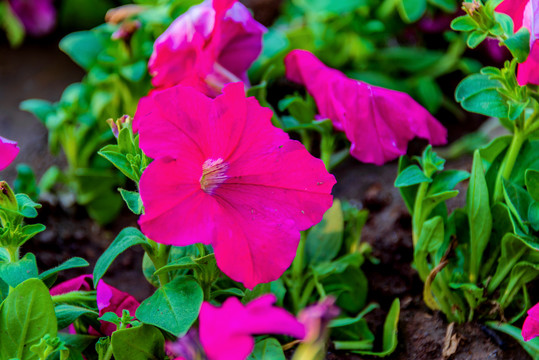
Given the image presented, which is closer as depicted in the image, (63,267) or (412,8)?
(63,267)

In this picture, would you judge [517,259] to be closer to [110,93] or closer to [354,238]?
[354,238]

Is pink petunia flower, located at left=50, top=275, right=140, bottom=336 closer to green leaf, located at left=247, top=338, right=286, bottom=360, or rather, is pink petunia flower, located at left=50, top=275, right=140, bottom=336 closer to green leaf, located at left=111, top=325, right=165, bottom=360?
green leaf, located at left=111, top=325, right=165, bottom=360

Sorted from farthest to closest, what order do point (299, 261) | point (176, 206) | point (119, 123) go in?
point (299, 261) → point (119, 123) → point (176, 206)

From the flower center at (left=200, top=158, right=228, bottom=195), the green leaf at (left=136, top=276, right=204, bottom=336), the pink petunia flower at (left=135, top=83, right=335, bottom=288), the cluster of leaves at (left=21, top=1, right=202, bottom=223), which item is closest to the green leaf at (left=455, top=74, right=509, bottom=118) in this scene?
the pink petunia flower at (left=135, top=83, right=335, bottom=288)

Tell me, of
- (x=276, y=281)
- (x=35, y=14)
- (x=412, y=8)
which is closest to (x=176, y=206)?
(x=276, y=281)

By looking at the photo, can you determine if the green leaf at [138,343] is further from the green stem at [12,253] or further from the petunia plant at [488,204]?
the petunia plant at [488,204]

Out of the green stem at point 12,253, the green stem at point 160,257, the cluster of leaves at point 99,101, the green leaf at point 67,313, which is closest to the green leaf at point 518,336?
the green stem at point 160,257

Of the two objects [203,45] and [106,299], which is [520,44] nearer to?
[203,45]

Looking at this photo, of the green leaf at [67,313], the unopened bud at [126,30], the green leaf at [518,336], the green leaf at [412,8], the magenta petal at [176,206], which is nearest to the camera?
the magenta petal at [176,206]
